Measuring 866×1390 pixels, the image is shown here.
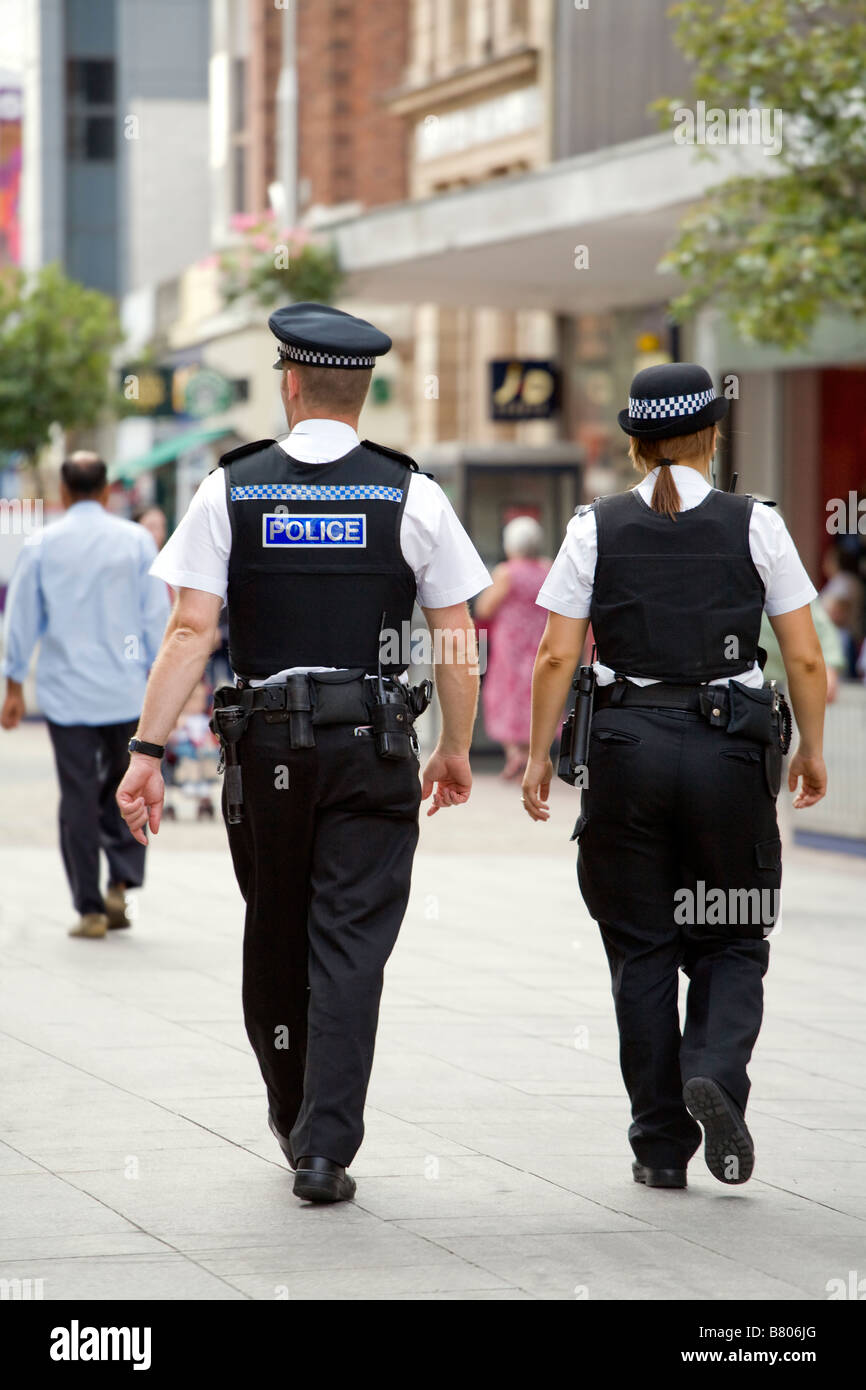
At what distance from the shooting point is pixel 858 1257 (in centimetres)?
454

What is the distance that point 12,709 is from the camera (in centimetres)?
867

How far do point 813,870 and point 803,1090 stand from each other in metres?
5.35

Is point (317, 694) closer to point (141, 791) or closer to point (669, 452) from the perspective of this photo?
point (141, 791)

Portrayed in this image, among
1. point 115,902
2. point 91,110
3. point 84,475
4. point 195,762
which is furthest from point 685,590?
point 91,110

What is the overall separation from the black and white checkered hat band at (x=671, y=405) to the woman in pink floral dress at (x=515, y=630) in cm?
1117

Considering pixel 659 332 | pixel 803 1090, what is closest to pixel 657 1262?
pixel 803 1090

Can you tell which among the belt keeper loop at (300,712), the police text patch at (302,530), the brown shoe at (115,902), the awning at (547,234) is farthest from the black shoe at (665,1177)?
the awning at (547,234)

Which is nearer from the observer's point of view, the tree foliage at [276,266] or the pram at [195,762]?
the pram at [195,762]

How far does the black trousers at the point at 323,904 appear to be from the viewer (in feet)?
16.1

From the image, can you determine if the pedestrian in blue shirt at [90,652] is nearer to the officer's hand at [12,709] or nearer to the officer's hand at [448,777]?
the officer's hand at [12,709]

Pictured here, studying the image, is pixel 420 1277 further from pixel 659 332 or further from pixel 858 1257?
pixel 659 332

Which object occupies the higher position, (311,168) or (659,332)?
(311,168)

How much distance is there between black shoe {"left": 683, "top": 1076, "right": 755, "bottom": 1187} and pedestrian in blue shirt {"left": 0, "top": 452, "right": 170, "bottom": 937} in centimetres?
431

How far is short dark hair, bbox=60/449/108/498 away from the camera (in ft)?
29.5
